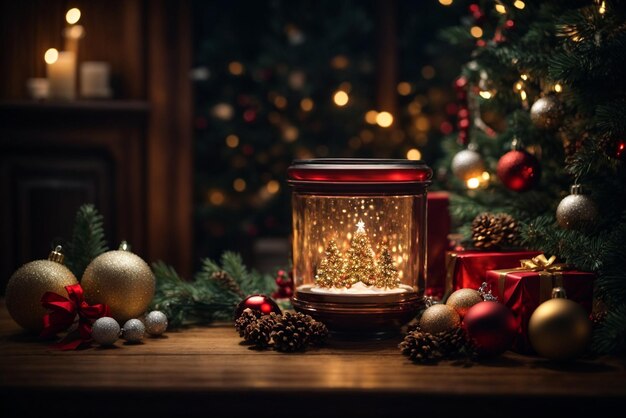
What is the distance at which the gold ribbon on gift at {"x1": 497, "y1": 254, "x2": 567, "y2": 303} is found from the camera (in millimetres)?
1246

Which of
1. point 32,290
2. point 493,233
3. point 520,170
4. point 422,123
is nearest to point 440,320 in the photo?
point 493,233

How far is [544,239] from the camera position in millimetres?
1406

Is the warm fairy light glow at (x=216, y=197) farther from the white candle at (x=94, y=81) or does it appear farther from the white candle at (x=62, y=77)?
the white candle at (x=62, y=77)

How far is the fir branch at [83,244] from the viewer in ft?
4.94

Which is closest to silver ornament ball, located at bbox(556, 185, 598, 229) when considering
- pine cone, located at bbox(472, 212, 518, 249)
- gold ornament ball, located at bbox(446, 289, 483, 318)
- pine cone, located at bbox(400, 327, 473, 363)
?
pine cone, located at bbox(472, 212, 518, 249)

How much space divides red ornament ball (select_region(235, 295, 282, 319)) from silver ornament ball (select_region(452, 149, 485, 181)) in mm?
602

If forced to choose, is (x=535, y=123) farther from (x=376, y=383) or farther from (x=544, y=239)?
(x=376, y=383)

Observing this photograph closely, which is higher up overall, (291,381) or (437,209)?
(437,209)

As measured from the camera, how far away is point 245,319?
52.3 inches

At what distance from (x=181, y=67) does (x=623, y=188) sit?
2.62 metres

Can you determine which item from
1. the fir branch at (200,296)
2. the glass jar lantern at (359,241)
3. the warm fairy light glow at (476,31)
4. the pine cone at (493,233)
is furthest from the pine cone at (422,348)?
the warm fairy light glow at (476,31)

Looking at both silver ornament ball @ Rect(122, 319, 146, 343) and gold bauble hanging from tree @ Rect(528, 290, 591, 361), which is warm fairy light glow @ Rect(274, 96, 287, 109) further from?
gold bauble hanging from tree @ Rect(528, 290, 591, 361)

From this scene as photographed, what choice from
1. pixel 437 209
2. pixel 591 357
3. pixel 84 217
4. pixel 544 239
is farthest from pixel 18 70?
pixel 591 357

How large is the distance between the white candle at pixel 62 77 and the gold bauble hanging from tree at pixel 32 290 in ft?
6.56
